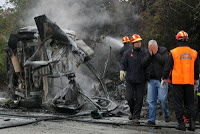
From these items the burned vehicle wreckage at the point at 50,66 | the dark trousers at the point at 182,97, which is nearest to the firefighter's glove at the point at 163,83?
the dark trousers at the point at 182,97

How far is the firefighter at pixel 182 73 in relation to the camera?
6.01m

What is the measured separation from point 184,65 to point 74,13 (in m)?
8.51

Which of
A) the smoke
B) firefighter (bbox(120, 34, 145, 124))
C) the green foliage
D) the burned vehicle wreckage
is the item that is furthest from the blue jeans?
the smoke

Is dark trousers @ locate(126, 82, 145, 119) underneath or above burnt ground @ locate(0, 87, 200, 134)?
above

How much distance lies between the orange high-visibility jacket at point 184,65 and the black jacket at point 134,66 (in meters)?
1.08

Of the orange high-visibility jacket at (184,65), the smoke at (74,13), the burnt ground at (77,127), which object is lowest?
the burnt ground at (77,127)

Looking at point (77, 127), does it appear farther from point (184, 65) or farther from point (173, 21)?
point (173, 21)

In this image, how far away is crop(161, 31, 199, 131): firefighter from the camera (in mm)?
6012

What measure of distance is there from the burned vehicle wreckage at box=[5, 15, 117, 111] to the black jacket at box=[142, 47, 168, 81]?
7.21 feet

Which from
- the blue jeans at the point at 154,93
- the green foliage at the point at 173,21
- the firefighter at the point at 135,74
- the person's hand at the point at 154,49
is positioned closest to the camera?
the person's hand at the point at 154,49

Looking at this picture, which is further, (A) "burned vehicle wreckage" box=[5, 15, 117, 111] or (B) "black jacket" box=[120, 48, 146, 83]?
(A) "burned vehicle wreckage" box=[5, 15, 117, 111]

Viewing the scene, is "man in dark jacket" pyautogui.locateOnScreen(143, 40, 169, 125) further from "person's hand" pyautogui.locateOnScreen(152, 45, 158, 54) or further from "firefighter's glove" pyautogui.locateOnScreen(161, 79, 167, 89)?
"firefighter's glove" pyautogui.locateOnScreen(161, 79, 167, 89)

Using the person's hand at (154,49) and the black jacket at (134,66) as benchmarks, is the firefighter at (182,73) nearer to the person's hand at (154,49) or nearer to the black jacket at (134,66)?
Result: the person's hand at (154,49)

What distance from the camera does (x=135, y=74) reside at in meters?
7.01
